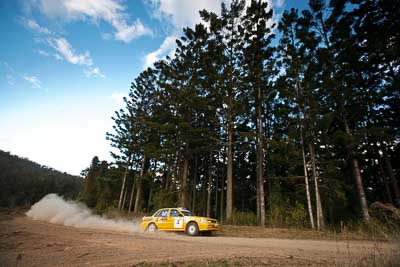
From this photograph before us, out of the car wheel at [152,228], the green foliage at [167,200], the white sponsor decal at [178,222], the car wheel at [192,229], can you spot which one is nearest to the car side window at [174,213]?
the white sponsor decal at [178,222]

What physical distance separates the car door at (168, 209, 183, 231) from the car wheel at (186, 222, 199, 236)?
1.70ft

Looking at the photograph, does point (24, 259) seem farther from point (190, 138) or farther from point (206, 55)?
point (206, 55)

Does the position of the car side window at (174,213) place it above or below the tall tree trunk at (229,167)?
below

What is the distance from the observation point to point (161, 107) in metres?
22.7

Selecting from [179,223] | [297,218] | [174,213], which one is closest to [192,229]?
[179,223]

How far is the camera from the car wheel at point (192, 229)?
35.8ft

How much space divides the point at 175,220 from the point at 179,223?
1.20ft

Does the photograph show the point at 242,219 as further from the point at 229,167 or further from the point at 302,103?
the point at 302,103

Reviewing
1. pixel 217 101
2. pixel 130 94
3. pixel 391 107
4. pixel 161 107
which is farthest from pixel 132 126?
pixel 391 107

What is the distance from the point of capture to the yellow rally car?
10.9 meters

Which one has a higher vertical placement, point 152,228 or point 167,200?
point 167,200

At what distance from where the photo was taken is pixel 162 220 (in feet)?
40.9

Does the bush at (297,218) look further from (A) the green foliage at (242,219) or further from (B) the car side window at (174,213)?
(B) the car side window at (174,213)

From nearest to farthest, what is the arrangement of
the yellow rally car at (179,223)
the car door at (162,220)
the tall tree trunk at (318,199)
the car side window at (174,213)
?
the yellow rally car at (179,223), the car side window at (174,213), the car door at (162,220), the tall tree trunk at (318,199)
